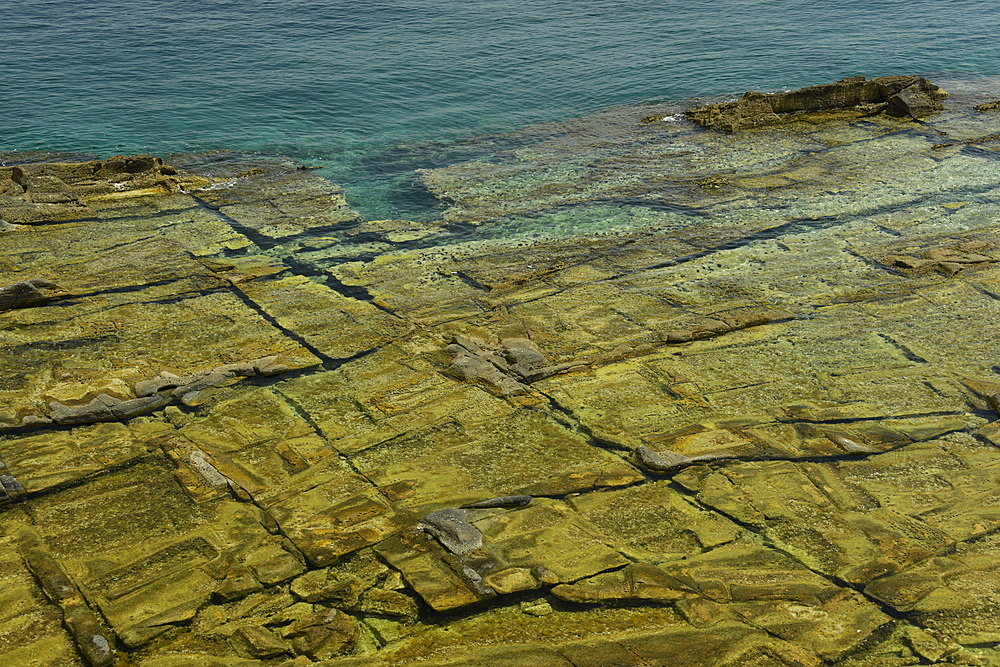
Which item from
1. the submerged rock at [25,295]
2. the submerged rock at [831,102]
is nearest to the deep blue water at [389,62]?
the submerged rock at [831,102]

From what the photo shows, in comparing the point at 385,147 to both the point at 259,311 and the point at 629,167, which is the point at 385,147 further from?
the point at 259,311

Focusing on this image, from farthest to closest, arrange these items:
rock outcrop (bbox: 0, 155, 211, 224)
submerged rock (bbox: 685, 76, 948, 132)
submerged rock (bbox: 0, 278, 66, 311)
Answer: submerged rock (bbox: 685, 76, 948, 132), rock outcrop (bbox: 0, 155, 211, 224), submerged rock (bbox: 0, 278, 66, 311)

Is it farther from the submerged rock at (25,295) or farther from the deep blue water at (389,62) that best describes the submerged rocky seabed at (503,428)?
the deep blue water at (389,62)

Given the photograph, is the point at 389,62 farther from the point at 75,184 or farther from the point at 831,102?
the point at 75,184

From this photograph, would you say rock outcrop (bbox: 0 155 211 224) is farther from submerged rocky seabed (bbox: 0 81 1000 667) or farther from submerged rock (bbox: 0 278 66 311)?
submerged rock (bbox: 0 278 66 311)

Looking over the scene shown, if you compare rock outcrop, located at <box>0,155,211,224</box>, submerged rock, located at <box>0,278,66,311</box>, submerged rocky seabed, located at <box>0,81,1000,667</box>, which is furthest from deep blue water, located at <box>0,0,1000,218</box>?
submerged rock, located at <box>0,278,66,311</box>

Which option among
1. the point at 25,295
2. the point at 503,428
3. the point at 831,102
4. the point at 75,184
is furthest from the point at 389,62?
the point at 503,428
